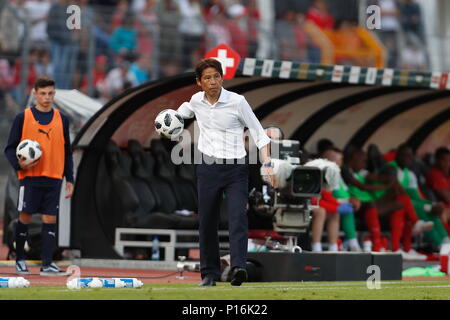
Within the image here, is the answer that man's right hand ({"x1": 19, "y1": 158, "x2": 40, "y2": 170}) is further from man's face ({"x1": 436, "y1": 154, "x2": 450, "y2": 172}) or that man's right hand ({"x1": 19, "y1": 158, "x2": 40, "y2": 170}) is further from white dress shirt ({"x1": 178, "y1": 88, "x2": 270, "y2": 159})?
man's face ({"x1": 436, "y1": 154, "x2": 450, "y2": 172})

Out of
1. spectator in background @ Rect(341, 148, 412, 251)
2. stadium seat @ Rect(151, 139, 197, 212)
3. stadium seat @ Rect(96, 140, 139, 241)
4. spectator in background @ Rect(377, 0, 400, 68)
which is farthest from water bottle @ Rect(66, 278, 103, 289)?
spectator in background @ Rect(377, 0, 400, 68)

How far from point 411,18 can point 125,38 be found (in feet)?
29.6

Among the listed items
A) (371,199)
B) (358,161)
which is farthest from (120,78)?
(371,199)

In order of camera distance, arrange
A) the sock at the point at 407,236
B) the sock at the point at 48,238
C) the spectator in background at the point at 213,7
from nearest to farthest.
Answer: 1. the sock at the point at 48,238
2. the sock at the point at 407,236
3. the spectator in background at the point at 213,7

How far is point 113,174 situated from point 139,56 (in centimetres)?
632

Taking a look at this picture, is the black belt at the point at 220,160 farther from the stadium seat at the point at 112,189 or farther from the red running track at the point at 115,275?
the stadium seat at the point at 112,189

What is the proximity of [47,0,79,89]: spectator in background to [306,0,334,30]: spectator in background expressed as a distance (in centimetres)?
702

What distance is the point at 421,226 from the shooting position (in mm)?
19219

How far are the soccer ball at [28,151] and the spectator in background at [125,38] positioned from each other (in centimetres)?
865

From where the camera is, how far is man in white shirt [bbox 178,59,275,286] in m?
11.3

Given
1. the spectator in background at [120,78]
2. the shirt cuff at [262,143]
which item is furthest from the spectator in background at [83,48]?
the shirt cuff at [262,143]

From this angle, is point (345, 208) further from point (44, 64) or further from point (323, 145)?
point (44, 64)

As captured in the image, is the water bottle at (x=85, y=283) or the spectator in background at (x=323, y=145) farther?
the spectator in background at (x=323, y=145)

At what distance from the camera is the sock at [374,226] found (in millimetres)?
18453
